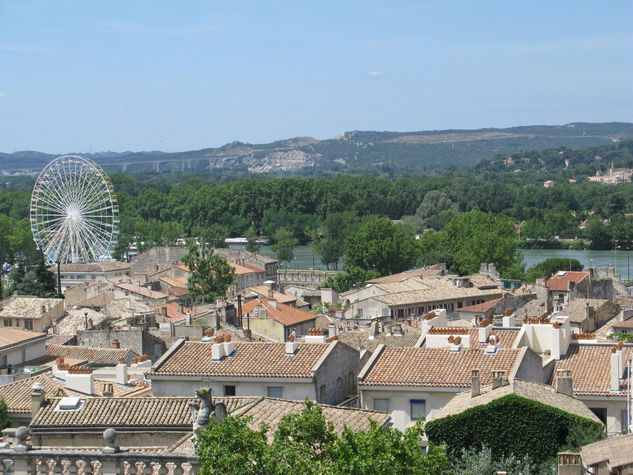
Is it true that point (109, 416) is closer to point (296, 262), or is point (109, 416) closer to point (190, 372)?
point (190, 372)

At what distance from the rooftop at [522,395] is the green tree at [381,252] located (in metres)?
56.8

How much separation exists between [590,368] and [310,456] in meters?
8.28

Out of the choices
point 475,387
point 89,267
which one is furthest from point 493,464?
point 89,267

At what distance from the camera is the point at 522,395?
1421cm

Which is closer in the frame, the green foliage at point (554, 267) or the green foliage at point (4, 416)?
the green foliage at point (4, 416)

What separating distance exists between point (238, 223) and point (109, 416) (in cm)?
12265

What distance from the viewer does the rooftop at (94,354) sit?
958 inches

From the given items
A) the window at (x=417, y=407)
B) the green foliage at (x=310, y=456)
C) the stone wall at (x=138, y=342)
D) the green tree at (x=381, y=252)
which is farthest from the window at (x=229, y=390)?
the green tree at (x=381, y=252)

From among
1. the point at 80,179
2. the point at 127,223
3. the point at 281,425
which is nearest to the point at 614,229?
the point at 127,223

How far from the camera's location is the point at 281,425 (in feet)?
33.4

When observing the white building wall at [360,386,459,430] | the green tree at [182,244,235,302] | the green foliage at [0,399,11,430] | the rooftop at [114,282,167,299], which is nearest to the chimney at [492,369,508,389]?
the white building wall at [360,386,459,430]

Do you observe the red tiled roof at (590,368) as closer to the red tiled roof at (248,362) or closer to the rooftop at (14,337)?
the red tiled roof at (248,362)

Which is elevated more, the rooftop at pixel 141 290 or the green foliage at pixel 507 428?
the green foliage at pixel 507 428

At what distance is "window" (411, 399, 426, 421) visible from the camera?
15.9 meters
